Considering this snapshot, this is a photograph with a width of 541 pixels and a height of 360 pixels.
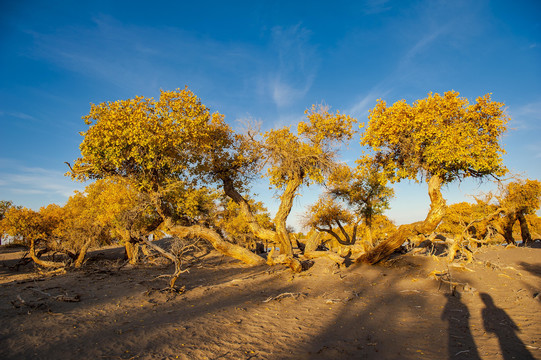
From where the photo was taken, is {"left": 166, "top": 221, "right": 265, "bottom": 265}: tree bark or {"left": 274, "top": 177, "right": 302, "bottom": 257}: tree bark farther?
{"left": 166, "top": 221, "right": 265, "bottom": 265}: tree bark

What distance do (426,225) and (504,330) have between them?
7.56m

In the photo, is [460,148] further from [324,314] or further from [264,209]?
[264,209]

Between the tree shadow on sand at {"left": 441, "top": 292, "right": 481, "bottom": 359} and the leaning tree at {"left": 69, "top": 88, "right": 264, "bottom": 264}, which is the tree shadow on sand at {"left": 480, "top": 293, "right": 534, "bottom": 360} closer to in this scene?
the tree shadow on sand at {"left": 441, "top": 292, "right": 481, "bottom": 359}

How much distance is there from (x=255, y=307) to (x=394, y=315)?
3.85 metres

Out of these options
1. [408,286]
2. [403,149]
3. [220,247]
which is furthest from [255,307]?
[403,149]

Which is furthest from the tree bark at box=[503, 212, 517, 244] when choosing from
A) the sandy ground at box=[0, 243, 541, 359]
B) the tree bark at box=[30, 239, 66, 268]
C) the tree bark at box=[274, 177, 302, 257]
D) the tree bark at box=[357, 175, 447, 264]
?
the tree bark at box=[30, 239, 66, 268]

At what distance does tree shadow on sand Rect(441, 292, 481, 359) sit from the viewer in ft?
16.5

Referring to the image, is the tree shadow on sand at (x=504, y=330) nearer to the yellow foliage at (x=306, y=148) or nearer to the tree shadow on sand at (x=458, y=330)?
the tree shadow on sand at (x=458, y=330)

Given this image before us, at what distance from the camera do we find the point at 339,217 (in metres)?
26.4

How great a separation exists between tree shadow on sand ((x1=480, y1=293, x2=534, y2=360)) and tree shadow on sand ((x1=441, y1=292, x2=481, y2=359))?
1.34 feet

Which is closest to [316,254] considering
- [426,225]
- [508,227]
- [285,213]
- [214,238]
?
[285,213]

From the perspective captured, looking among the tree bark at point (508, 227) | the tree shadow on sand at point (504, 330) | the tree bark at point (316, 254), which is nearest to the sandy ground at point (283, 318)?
the tree shadow on sand at point (504, 330)

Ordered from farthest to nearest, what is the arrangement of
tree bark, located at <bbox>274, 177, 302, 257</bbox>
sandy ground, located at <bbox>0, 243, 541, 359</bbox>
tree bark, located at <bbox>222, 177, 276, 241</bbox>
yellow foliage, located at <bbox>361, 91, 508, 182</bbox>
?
tree bark, located at <bbox>222, 177, 276, 241</bbox>
tree bark, located at <bbox>274, 177, 302, 257</bbox>
yellow foliage, located at <bbox>361, 91, 508, 182</bbox>
sandy ground, located at <bbox>0, 243, 541, 359</bbox>

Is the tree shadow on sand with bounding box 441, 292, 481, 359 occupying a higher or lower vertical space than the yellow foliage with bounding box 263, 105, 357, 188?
lower
